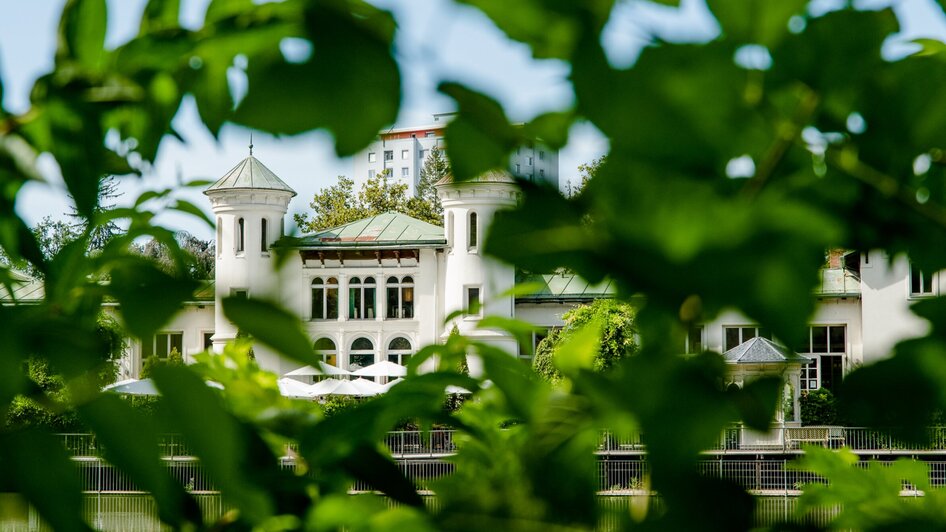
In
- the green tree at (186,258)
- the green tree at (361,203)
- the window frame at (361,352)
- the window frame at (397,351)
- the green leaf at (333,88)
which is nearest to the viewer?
the green leaf at (333,88)

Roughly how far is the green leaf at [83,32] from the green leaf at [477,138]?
0.11m

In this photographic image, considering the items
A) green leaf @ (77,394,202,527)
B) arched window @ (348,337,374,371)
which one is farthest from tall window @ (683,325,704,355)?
arched window @ (348,337,374,371)

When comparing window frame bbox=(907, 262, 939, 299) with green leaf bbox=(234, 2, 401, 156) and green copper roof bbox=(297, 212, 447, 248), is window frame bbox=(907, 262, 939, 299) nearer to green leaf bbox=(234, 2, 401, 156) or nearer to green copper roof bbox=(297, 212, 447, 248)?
green leaf bbox=(234, 2, 401, 156)

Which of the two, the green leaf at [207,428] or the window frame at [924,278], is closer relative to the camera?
the green leaf at [207,428]

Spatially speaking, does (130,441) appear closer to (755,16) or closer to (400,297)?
(755,16)

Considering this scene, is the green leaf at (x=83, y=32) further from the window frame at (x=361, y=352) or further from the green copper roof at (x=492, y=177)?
the window frame at (x=361, y=352)

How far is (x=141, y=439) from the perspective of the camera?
188mm

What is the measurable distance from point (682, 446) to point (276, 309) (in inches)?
3.3

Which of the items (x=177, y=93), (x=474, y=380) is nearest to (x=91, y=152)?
(x=177, y=93)

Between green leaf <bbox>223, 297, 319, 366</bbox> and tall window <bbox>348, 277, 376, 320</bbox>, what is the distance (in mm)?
17202

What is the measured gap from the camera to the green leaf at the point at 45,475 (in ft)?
0.64

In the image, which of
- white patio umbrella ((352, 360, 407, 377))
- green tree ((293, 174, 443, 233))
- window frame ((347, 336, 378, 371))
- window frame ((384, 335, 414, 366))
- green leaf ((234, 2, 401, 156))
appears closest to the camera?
green leaf ((234, 2, 401, 156))

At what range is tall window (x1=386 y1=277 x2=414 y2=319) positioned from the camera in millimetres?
17438

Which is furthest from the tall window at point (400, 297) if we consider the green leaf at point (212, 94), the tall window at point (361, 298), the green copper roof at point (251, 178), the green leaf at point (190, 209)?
the green leaf at point (212, 94)
